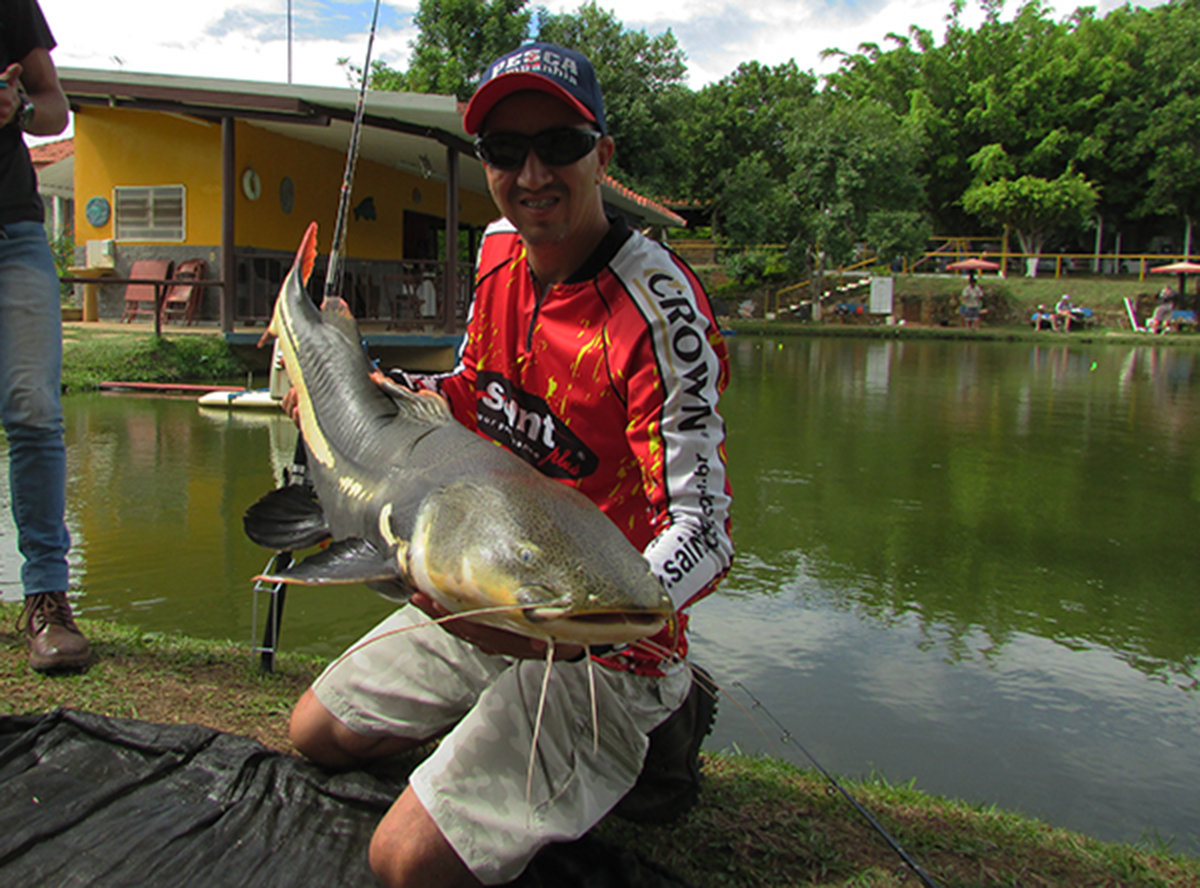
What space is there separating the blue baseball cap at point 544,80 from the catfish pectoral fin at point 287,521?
2.94 feet

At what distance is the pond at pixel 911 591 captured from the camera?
2703mm

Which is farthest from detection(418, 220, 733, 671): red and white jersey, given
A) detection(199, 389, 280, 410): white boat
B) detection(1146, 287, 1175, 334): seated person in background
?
detection(1146, 287, 1175, 334): seated person in background

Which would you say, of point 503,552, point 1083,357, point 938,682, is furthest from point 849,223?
point 503,552

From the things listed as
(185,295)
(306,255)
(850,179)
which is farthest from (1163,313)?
(306,255)

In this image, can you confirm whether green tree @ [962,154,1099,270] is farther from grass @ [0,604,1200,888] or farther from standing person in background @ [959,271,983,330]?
grass @ [0,604,1200,888]

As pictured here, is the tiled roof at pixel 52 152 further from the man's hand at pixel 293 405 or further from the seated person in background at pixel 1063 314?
the seated person in background at pixel 1063 314

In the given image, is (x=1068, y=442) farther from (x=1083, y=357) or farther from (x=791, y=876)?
(x=1083, y=357)

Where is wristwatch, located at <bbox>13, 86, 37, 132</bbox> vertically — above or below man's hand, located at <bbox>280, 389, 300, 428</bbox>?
above

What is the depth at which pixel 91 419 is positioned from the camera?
7.82m

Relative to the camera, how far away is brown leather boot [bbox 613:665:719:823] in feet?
6.07

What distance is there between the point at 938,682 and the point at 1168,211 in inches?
1633

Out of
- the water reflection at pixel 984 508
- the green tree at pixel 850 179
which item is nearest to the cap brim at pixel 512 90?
the water reflection at pixel 984 508

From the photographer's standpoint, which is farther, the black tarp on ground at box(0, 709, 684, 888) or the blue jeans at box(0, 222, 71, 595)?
the blue jeans at box(0, 222, 71, 595)

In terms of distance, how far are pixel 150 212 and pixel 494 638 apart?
14.0m
